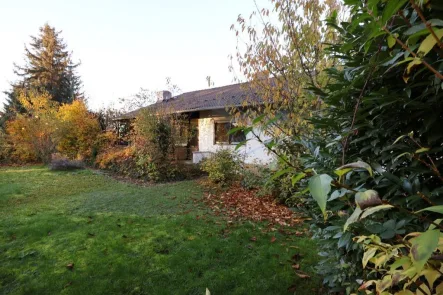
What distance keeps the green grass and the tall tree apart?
27.5 meters

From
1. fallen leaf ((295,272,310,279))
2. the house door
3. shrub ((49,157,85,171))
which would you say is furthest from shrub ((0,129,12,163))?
fallen leaf ((295,272,310,279))

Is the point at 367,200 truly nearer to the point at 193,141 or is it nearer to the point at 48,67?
the point at 193,141

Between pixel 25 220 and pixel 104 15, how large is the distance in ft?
28.4

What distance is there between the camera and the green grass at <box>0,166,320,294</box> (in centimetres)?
295

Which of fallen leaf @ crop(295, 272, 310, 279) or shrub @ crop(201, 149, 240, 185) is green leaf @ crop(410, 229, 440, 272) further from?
shrub @ crop(201, 149, 240, 185)

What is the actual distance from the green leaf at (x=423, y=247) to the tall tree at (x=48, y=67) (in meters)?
33.3

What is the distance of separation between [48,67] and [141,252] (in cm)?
3363

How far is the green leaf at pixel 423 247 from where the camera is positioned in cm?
48

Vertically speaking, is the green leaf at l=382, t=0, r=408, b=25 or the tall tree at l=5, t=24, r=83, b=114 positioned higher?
the tall tree at l=5, t=24, r=83, b=114

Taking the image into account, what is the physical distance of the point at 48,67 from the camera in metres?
28.9

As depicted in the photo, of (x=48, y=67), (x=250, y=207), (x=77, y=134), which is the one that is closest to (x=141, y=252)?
(x=250, y=207)

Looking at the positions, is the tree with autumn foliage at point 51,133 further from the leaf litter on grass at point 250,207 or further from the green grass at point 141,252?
the leaf litter on grass at point 250,207

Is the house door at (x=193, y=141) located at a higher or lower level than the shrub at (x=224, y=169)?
higher

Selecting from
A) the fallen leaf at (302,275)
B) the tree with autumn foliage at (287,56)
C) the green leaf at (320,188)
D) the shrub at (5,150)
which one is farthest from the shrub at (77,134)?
the green leaf at (320,188)
